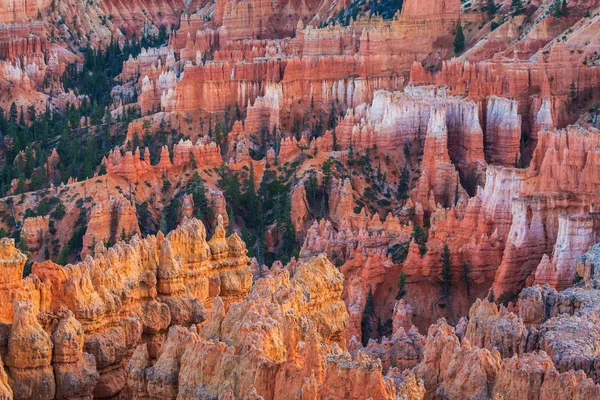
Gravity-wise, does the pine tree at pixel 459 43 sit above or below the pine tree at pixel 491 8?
below

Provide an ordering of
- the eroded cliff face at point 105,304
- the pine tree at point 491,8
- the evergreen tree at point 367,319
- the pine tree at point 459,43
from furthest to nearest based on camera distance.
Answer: the pine tree at point 491,8 < the pine tree at point 459,43 < the evergreen tree at point 367,319 < the eroded cliff face at point 105,304

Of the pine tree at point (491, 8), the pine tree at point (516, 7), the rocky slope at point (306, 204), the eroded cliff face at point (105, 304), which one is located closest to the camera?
the rocky slope at point (306, 204)

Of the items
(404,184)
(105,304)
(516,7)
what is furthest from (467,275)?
(516,7)

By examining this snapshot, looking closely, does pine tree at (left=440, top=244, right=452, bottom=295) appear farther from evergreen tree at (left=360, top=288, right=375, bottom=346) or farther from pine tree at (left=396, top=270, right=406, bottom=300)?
evergreen tree at (left=360, top=288, right=375, bottom=346)

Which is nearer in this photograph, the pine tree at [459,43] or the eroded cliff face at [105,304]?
the eroded cliff face at [105,304]

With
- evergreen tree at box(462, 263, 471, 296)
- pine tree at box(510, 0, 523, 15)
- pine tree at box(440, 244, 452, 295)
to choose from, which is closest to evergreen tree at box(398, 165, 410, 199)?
pine tree at box(510, 0, 523, 15)

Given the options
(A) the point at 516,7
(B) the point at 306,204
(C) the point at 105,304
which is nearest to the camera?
(C) the point at 105,304

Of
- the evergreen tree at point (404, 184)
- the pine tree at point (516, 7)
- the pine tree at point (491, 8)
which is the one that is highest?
the pine tree at point (516, 7)

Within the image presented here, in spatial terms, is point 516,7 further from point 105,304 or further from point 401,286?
point 105,304

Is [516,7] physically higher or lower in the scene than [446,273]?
higher

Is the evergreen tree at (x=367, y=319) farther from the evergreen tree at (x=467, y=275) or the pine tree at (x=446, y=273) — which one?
the evergreen tree at (x=467, y=275)

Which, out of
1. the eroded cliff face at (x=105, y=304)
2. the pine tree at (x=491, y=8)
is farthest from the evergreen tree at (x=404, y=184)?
the eroded cliff face at (x=105, y=304)
